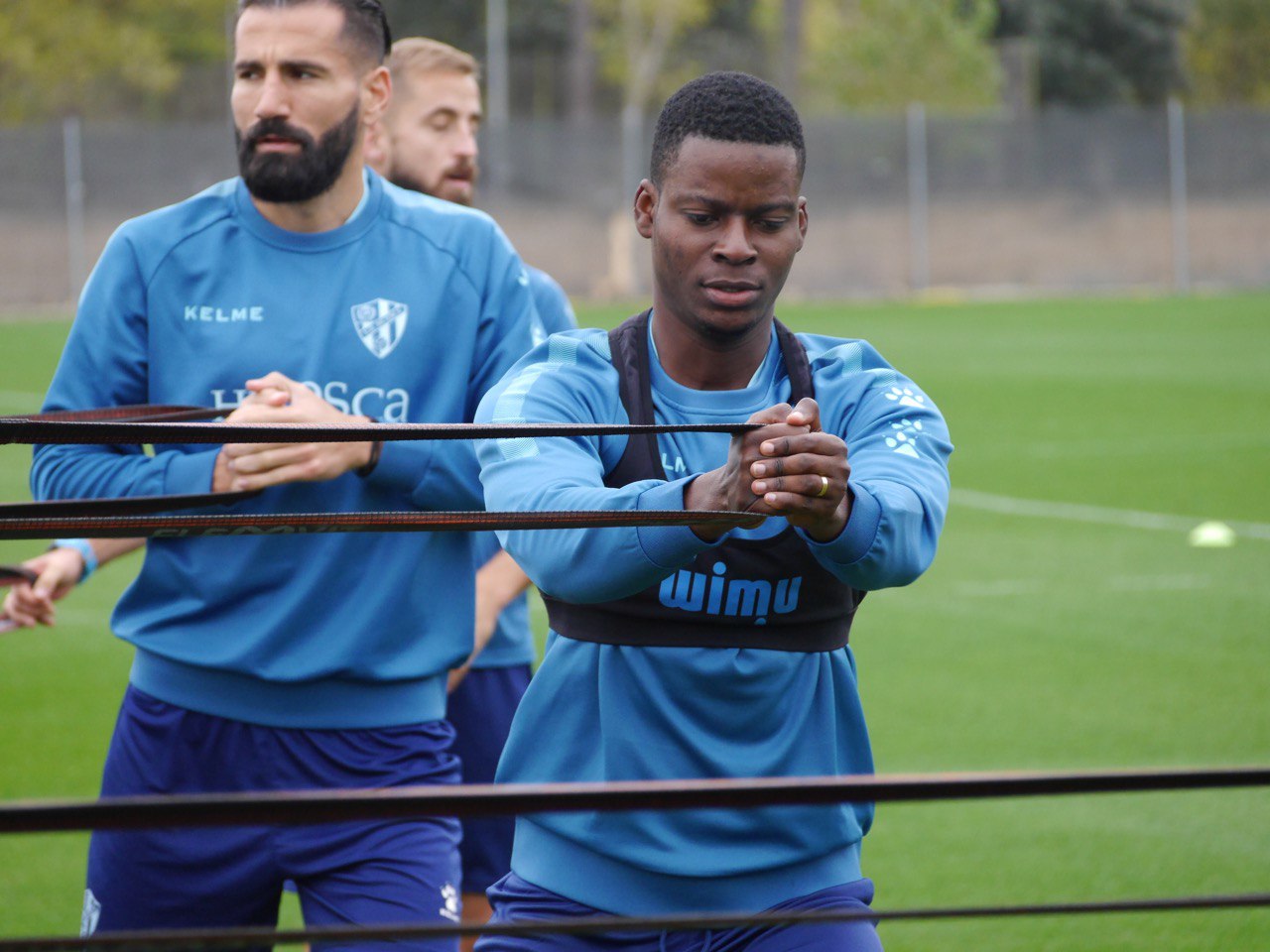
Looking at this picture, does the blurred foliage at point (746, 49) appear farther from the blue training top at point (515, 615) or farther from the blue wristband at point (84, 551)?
the blue wristband at point (84, 551)

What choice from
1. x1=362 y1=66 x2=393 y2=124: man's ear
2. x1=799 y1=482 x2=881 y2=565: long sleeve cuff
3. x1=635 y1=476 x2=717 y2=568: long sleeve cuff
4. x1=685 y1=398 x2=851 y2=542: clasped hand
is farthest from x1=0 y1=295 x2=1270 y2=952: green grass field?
x1=685 y1=398 x2=851 y2=542: clasped hand

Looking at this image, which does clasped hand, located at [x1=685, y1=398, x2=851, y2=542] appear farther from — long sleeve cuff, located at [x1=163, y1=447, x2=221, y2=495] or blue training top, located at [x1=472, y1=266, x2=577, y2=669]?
blue training top, located at [x1=472, y1=266, x2=577, y2=669]

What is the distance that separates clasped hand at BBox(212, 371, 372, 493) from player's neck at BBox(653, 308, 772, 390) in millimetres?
725

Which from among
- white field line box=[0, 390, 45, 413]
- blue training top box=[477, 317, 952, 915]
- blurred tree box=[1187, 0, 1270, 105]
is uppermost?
blurred tree box=[1187, 0, 1270, 105]

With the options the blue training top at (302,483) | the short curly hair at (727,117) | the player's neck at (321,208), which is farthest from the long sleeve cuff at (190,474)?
the short curly hair at (727,117)

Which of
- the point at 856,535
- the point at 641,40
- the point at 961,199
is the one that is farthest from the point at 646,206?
the point at 641,40

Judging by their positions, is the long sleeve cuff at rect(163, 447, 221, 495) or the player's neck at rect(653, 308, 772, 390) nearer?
the player's neck at rect(653, 308, 772, 390)

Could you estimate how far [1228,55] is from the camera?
200ft

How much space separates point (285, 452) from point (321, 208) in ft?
2.12

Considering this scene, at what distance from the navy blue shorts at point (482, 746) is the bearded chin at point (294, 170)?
1.72m

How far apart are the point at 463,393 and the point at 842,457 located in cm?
158

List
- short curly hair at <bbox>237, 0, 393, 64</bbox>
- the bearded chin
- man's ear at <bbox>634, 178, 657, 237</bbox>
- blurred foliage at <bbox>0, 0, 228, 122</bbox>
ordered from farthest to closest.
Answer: blurred foliage at <bbox>0, 0, 228, 122</bbox>, short curly hair at <bbox>237, 0, 393, 64</bbox>, the bearded chin, man's ear at <bbox>634, 178, 657, 237</bbox>

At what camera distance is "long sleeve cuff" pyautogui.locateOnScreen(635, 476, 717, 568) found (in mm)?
2316

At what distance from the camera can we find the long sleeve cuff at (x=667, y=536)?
2.32m
